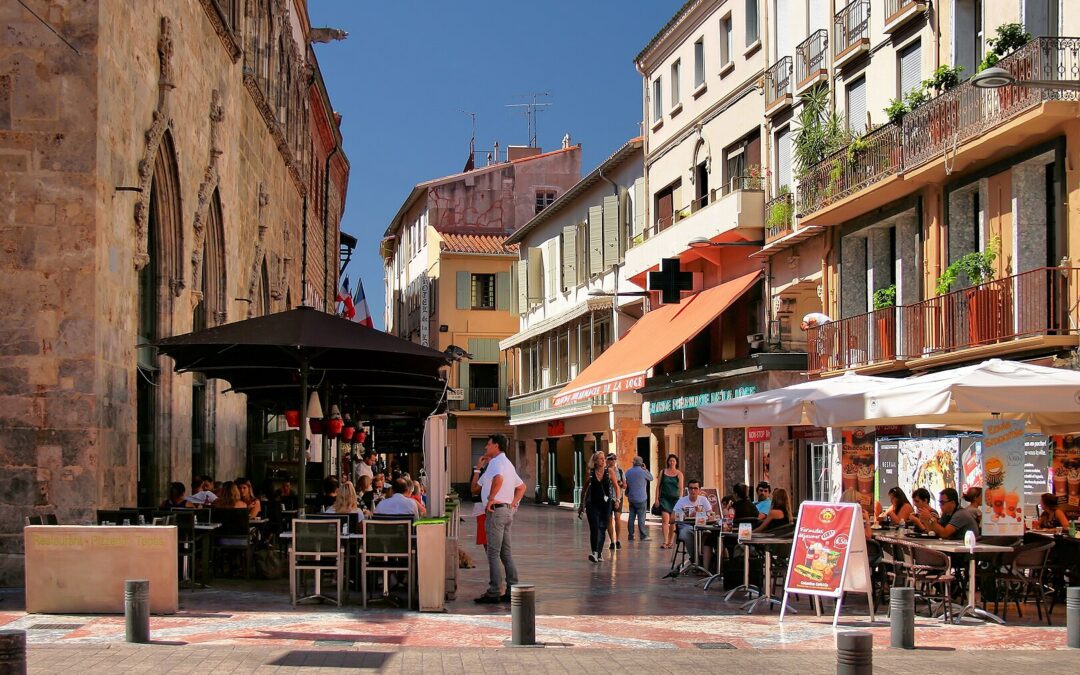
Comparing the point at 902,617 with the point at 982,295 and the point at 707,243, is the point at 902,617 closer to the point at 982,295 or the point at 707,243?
the point at 982,295

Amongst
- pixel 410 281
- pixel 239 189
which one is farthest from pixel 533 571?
pixel 410 281

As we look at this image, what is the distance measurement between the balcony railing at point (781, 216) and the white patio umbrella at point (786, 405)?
10.3m

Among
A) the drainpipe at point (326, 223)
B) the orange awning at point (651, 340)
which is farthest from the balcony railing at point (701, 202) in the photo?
the drainpipe at point (326, 223)

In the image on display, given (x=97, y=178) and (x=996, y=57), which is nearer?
(x=97, y=178)

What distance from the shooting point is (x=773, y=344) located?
29.5m

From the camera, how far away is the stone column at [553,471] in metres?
51.1

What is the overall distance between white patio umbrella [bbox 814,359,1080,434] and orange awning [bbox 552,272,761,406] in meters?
13.6

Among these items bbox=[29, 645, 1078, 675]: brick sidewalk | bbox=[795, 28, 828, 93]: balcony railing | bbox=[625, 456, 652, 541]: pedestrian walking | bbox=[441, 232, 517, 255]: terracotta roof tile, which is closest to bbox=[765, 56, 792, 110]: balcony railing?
bbox=[795, 28, 828, 93]: balcony railing

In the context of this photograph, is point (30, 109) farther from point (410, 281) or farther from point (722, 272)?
point (410, 281)

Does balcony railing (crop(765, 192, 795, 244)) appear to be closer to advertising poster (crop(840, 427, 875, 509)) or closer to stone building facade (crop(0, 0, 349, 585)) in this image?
advertising poster (crop(840, 427, 875, 509))

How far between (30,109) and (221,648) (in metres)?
7.72

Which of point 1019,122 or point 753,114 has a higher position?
point 753,114

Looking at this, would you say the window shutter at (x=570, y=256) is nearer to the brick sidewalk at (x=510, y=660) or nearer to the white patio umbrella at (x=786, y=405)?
the white patio umbrella at (x=786, y=405)

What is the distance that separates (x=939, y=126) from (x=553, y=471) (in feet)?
104
